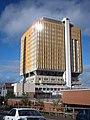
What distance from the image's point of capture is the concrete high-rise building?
6019 inches

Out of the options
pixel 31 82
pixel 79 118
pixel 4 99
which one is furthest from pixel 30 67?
pixel 79 118

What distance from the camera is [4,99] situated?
7400 cm

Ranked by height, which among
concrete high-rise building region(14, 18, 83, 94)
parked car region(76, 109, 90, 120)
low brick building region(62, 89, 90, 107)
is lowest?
low brick building region(62, 89, 90, 107)

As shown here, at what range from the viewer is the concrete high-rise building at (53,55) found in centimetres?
15288

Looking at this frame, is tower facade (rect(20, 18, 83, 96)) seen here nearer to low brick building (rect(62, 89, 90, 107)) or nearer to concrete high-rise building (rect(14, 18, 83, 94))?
concrete high-rise building (rect(14, 18, 83, 94))

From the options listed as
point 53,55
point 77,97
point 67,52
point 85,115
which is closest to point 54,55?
point 53,55

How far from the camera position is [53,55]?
158375 millimetres

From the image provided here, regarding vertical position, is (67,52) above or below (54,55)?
above

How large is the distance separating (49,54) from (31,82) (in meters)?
20.1

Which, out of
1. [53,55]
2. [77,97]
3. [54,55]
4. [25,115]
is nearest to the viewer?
[25,115]

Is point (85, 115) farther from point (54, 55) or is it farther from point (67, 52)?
point (67, 52)

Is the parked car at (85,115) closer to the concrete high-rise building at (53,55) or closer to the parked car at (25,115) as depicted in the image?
the parked car at (25,115)

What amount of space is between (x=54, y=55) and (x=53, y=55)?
2.40 feet

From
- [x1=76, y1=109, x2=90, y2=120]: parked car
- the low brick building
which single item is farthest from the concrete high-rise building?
[x1=76, y1=109, x2=90, y2=120]: parked car
